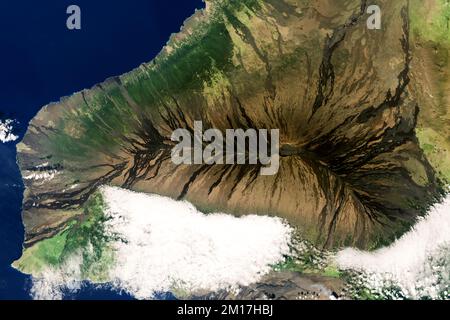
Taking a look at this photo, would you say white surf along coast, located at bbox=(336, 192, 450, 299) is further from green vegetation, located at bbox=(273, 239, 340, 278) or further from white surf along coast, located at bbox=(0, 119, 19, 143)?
white surf along coast, located at bbox=(0, 119, 19, 143)

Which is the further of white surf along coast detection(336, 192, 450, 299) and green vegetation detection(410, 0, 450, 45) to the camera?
green vegetation detection(410, 0, 450, 45)

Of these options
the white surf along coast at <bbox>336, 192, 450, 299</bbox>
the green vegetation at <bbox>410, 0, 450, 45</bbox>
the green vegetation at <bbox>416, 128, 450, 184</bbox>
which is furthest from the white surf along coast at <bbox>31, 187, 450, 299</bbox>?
the green vegetation at <bbox>410, 0, 450, 45</bbox>

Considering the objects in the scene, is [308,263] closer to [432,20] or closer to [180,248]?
[180,248]

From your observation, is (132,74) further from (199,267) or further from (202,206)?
(199,267)

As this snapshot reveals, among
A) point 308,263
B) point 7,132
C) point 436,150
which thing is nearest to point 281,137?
point 308,263

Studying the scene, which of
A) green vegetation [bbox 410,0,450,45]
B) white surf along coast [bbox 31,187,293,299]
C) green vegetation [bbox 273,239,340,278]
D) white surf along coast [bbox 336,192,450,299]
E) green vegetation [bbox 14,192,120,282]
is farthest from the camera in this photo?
green vegetation [bbox 14,192,120,282]
